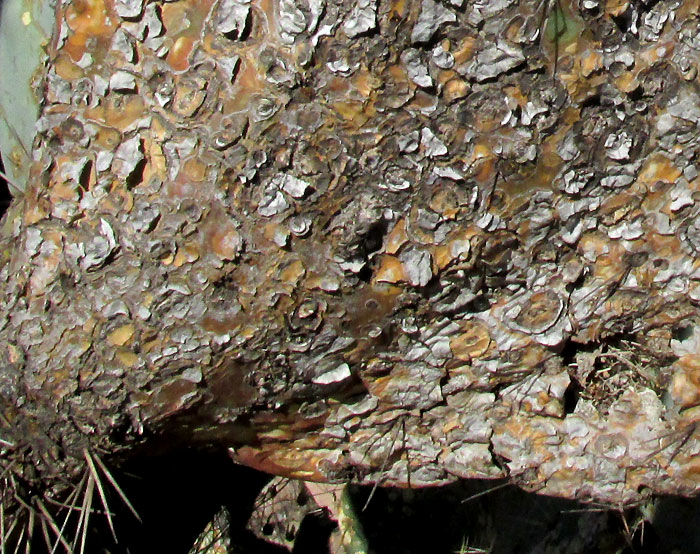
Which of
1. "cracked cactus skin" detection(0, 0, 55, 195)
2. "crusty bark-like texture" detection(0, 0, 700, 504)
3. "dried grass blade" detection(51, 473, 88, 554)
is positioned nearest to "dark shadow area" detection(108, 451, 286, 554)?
"dried grass blade" detection(51, 473, 88, 554)

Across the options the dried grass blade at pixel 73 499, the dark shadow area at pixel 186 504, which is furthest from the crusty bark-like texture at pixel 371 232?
the dark shadow area at pixel 186 504

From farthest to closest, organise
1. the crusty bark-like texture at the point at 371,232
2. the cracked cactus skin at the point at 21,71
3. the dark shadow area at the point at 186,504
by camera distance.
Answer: the dark shadow area at the point at 186,504 < the cracked cactus skin at the point at 21,71 < the crusty bark-like texture at the point at 371,232

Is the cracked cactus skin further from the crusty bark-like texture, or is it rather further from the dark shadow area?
the dark shadow area

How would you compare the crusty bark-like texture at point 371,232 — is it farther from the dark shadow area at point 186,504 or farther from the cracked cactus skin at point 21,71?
the dark shadow area at point 186,504

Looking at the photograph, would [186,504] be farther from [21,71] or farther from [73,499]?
[21,71]

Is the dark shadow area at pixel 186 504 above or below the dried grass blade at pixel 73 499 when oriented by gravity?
below

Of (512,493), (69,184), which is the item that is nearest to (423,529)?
(512,493)

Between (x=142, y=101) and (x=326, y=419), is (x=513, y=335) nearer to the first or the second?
(x=326, y=419)
